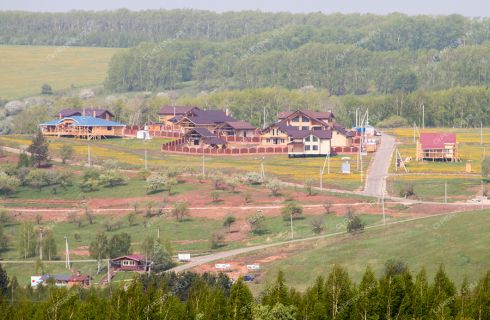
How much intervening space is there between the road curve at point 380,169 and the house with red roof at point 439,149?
12.5 ft

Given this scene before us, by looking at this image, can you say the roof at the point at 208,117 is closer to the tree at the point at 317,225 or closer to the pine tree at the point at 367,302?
the tree at the point at 317,225

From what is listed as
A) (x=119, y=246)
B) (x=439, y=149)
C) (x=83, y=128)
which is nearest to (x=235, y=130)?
(x=83, y=128)

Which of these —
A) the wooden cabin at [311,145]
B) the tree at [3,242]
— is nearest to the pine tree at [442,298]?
the tree at [3,242]

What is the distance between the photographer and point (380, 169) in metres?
141

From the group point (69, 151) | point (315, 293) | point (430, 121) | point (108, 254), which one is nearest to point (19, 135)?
point (69, 151)

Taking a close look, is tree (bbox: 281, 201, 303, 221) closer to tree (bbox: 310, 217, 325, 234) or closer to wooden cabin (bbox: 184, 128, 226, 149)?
tree (bbox: 310, 217, 325, 234)

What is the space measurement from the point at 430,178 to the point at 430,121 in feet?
200

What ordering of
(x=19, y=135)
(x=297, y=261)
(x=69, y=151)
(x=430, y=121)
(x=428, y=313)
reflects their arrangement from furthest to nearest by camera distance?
(x=430, y=121), (x=19, y=135), (x=69, y=151), (x=297, y=261), (x=428, y=313)

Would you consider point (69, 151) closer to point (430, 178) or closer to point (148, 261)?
point (430, 178)

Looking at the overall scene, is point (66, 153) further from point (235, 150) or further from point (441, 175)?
point (441, 175)

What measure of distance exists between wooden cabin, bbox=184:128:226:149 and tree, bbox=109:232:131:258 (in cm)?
5448

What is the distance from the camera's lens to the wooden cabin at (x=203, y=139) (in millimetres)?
159375

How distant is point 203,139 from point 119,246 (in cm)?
5681

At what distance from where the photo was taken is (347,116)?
638 feet
